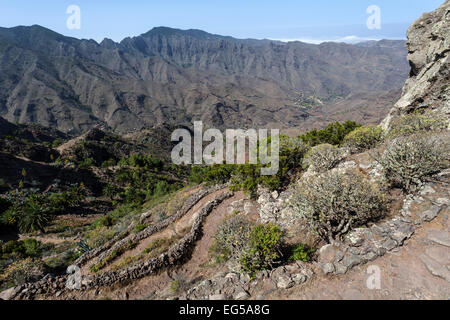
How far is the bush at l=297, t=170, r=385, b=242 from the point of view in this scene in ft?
32.3

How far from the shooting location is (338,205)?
33.3 ft

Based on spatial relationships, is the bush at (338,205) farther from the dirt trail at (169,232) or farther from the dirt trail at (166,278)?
the dirt trail at (169,232)

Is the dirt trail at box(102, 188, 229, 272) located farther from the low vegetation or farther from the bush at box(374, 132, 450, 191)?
the bush at box(374, 132, 450, 191)

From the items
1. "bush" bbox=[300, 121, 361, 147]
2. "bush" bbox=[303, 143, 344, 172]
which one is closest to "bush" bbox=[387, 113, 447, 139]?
"bush" bbox=[303, 143, 344, 172]

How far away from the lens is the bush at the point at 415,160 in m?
10.2

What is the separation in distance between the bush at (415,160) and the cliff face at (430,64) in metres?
8.40

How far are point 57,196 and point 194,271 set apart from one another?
49.0 m

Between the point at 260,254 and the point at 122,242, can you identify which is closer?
the point at 260,254

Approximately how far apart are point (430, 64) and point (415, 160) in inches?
662

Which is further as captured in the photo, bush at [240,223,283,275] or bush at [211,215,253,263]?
bush at [211,215,253,263]

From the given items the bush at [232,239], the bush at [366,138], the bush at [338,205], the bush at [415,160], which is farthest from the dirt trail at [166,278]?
the bush at [366,138]

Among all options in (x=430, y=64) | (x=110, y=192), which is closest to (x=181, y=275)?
(x=430, y=64)

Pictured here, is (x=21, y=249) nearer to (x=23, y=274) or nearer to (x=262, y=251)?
(x=23, y=274)

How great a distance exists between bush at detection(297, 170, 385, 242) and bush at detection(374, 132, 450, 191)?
1.74 metres
